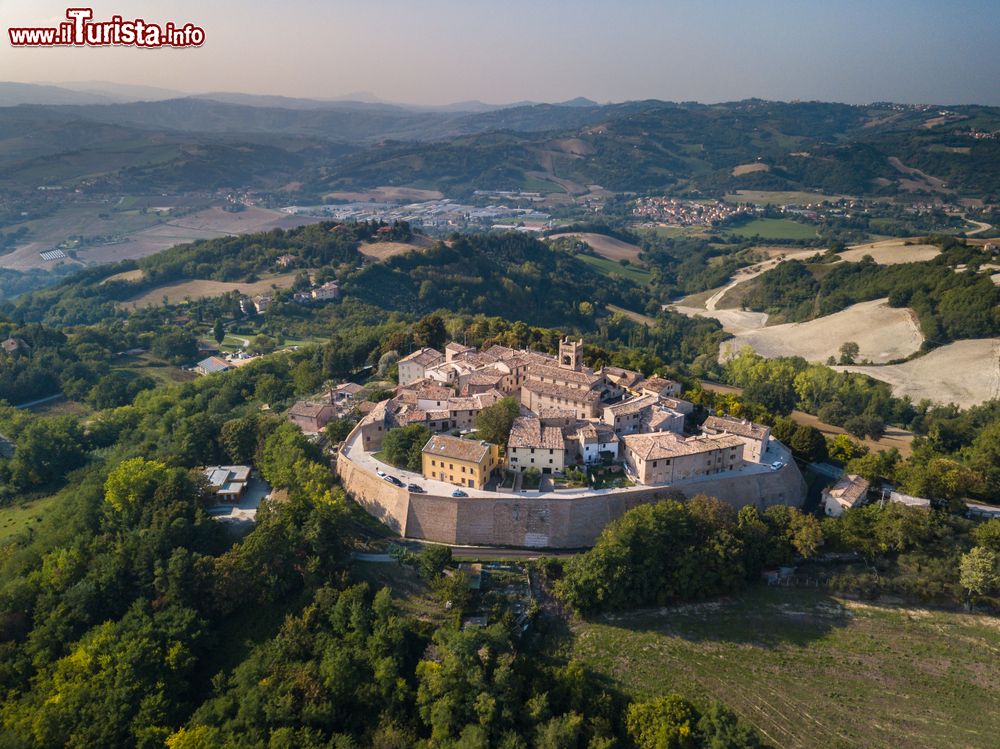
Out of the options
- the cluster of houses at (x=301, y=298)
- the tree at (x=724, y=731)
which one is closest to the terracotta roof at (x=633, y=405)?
the tree at (x=724, y=731)

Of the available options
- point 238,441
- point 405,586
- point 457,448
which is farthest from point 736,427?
point 238,441

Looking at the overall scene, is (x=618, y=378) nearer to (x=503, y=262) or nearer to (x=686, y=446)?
(x=686, y=446)

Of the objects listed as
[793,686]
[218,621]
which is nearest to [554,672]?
[793,686]

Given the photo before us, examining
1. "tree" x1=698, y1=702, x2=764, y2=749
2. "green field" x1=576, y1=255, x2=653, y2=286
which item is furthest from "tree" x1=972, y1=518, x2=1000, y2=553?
"green field" x1=576, y1=255, x2=653, y2=286

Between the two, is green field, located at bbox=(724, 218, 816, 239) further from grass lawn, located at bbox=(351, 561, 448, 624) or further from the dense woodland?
grass lawn, located at bbox=(351, 561, 448, 624)

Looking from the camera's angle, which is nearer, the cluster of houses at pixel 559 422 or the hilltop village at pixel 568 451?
the hilltop village at pixel 568 451

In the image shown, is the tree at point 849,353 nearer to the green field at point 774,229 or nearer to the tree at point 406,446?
the tree at point 406,446

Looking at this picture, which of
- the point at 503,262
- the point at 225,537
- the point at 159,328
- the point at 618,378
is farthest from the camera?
the point at 503,262
